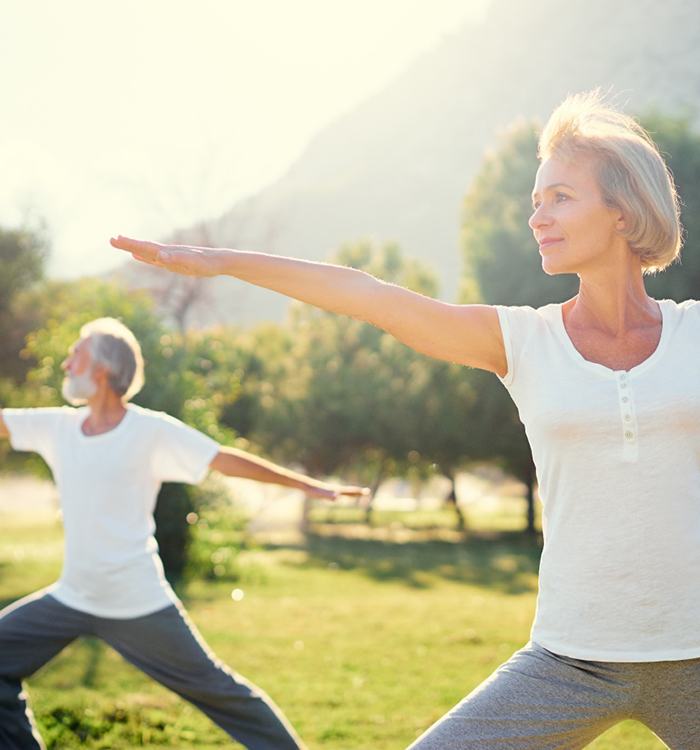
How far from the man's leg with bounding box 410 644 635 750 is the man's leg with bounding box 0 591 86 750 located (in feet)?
8.92

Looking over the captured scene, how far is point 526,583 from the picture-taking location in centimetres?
2067

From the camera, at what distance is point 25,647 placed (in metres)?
5.05

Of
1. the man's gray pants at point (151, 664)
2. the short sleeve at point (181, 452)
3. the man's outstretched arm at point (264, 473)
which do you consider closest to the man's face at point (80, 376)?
the short sleeve at point (181, 452)

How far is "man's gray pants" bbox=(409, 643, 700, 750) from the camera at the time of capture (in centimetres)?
293

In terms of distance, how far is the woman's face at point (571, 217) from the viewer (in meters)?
3.06

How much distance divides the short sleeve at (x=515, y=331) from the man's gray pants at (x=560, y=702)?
81cm

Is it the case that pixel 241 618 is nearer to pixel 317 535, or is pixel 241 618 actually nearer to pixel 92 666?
pixel 92 666

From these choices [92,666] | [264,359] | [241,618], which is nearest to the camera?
[92,666]

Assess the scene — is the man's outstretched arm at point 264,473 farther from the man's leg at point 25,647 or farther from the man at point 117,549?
the man's leg at point 25,647

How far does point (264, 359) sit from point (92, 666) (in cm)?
3547

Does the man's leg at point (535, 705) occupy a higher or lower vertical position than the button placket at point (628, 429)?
lower

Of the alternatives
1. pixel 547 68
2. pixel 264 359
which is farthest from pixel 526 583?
pixel 547 68

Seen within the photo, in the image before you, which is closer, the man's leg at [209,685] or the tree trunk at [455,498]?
the man's leg at [209,685]

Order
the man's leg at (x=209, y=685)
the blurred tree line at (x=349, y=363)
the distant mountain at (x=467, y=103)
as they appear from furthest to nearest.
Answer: the distant mountain at (x=467, y=103), the blurred tree line at (x=349, y=363), the man's leg at (x=209, y=685)
